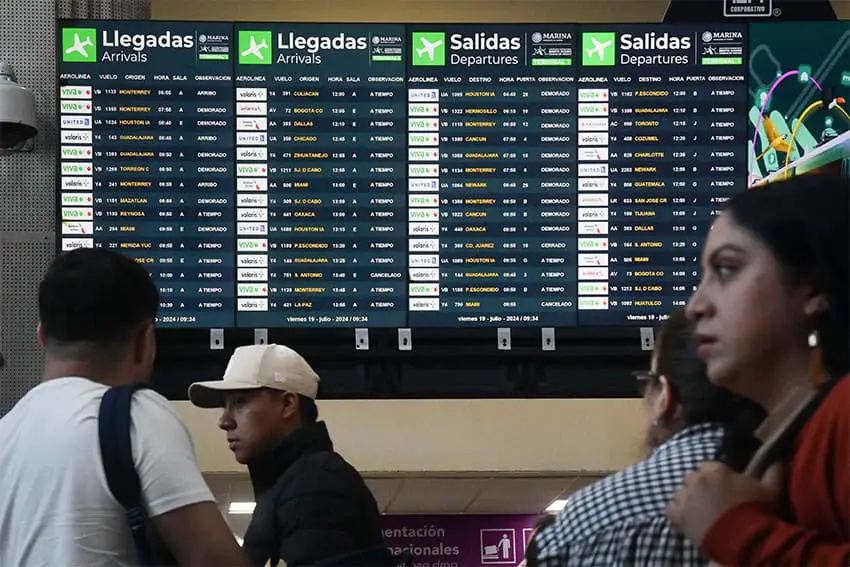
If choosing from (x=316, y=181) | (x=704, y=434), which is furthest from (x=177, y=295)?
(x=704, y=434)

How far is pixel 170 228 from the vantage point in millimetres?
4789

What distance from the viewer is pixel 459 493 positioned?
10.4 m

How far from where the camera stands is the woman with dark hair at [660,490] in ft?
5.13

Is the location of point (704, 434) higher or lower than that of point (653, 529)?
higher

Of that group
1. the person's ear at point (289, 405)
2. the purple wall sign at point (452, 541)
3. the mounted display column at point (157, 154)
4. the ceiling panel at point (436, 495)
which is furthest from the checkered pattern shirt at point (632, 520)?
the purple wall sign at point (452, 541)

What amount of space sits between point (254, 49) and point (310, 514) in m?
2.41

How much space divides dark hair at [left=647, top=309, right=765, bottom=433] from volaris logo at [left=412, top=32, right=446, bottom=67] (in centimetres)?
323

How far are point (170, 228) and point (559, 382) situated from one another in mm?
1560

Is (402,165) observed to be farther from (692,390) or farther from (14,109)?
(692,390)

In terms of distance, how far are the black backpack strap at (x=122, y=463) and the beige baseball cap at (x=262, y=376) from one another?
1459 millimetres

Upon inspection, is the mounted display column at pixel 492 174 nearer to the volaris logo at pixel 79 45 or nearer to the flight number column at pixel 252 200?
the flight number column at pixel 252 200

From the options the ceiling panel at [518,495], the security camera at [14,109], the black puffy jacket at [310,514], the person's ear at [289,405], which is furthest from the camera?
the ceiling panel at [518,495]

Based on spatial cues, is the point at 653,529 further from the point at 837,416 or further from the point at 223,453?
the point at 223,453

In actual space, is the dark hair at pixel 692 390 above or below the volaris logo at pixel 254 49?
below
